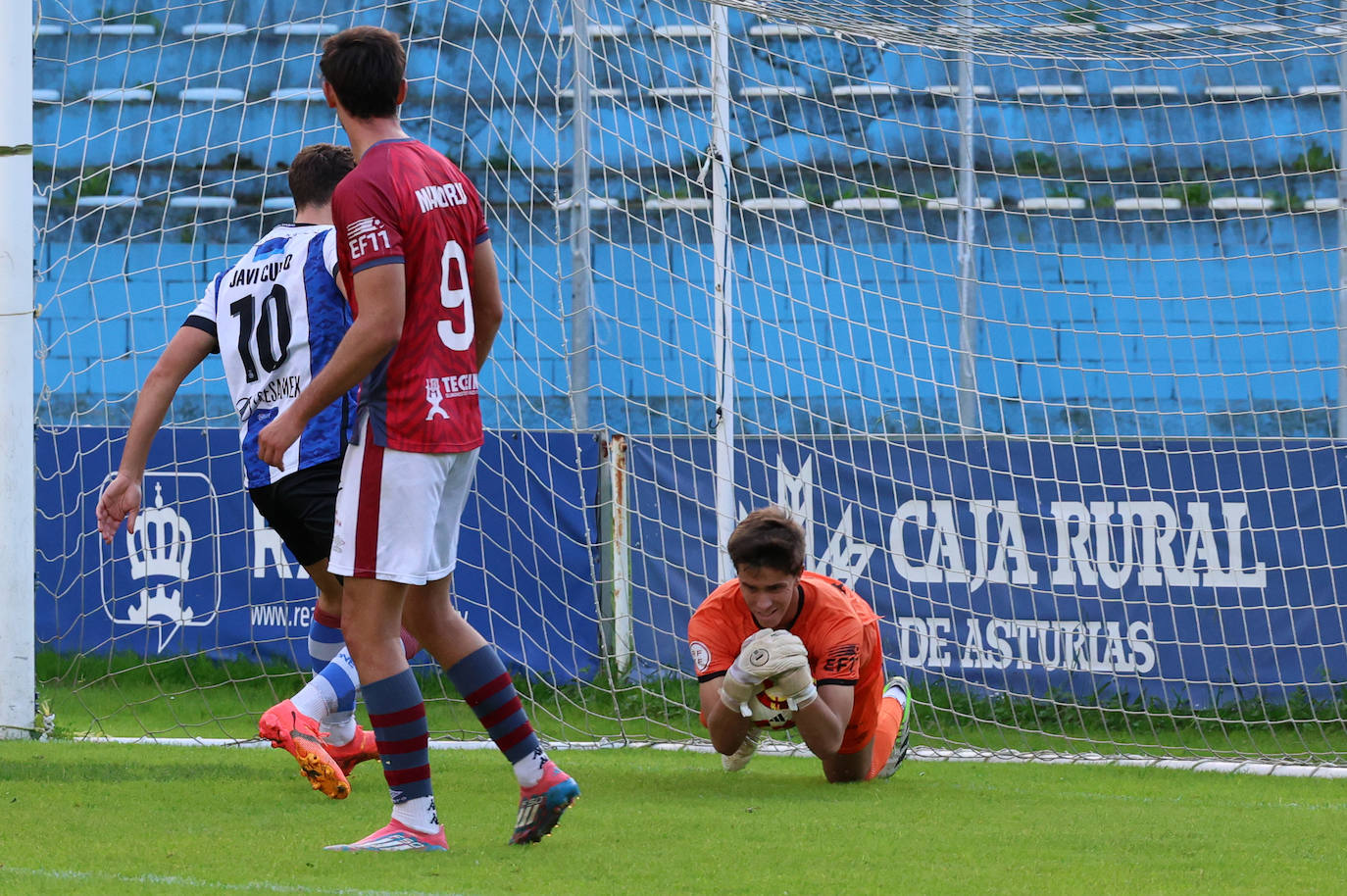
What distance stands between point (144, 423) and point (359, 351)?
1.04 m

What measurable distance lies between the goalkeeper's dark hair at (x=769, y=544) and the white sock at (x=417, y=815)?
110 cm

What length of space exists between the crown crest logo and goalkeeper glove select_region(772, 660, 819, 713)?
393 centimetres

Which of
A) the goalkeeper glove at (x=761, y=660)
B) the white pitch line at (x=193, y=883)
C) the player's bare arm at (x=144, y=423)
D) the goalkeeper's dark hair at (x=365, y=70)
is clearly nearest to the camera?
the white pitch line at (x=193, y=883)

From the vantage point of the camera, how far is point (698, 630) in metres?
4.16

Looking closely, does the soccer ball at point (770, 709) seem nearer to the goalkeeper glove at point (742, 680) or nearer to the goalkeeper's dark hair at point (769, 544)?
the goalkeeper glove at point (742, 680)

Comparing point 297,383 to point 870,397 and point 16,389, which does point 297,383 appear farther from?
point 870,397

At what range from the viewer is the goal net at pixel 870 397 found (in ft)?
20.2

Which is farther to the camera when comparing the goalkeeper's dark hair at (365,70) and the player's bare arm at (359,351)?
the goalkeeper's dark hair at (365,70)

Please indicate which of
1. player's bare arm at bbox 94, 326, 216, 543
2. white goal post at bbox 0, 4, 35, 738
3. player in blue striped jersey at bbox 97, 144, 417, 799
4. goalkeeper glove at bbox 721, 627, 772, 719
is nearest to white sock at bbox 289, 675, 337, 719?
player in blue striped jersey at bbox 97, 144, 417, 799

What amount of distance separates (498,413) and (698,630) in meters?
4.42

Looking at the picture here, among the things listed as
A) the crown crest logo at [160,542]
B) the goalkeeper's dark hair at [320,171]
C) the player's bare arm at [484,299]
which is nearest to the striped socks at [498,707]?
the player's bare arm at [484,299]

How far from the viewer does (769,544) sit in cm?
383

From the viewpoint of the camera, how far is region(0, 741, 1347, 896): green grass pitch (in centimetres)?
282

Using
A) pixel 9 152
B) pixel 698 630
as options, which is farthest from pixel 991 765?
pixel 9 152
